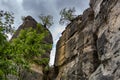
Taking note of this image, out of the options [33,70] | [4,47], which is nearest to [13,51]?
[4,47]

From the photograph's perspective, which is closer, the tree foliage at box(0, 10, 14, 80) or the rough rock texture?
the tree foliage at box(0, 10, 14, 80)

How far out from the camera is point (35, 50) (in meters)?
20.0

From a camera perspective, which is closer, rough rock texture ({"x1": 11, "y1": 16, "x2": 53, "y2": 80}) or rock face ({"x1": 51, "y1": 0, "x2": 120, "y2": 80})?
rock face ({"x1": 51, "y1": 0, "x2": 120, "y2": 80})

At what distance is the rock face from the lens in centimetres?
1734

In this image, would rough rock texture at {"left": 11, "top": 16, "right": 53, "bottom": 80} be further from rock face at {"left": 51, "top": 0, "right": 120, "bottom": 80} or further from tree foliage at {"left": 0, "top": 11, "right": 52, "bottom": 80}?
tree foliage at {"left": 0, "top": 11, "right": 52, "bottom": 80}

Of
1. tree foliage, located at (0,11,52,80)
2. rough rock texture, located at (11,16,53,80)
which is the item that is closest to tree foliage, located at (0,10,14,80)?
tree foliage, located at (0,11,52,80)

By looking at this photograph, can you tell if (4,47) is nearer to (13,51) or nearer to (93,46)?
(13,51)

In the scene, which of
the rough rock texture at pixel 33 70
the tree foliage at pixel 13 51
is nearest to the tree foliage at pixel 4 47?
the tree foliage at pixel 13 51

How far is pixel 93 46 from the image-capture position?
876 inches

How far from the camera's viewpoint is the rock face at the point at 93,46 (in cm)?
1734

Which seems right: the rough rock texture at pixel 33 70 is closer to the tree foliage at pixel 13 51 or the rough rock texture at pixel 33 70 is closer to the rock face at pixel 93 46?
the rock face at pixel 93 46

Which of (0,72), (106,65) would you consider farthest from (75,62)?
(0,72)

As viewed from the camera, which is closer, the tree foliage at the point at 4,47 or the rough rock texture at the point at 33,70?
the tree foliage at the point at 4,47

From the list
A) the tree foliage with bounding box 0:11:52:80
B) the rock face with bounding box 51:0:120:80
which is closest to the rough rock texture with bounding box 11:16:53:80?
the rock face with bounding box 51:0:120:80
